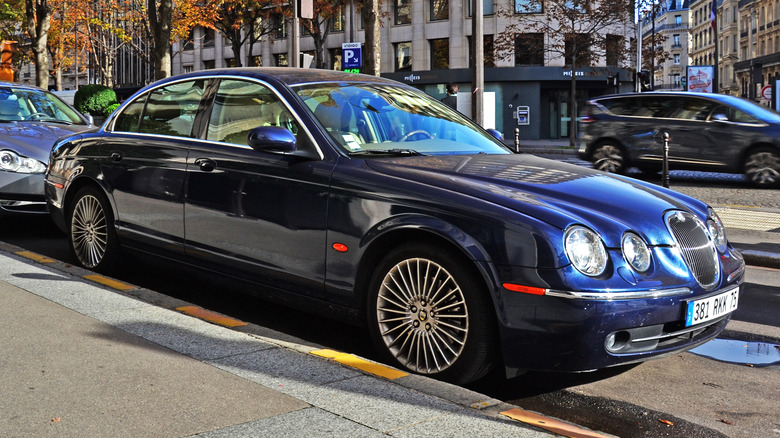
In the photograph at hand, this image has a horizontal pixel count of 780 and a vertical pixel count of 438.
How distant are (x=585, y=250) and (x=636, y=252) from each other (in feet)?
0.89

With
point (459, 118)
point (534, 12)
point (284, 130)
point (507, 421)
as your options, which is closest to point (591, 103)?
point (459, 118)

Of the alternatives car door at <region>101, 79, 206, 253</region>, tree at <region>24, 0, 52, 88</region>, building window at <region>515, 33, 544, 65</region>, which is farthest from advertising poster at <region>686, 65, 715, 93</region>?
car door at <region>101, 79, 206, 253</region>

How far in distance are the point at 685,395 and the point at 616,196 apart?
40.4 inches

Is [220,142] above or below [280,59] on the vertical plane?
below

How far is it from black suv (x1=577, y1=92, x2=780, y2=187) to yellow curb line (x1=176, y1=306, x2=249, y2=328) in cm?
1341

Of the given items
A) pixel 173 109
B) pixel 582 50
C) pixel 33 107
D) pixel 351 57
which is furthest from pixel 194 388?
pixel 582 50

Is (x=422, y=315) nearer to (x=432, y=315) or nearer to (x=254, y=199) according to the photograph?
(x=432, y=315)

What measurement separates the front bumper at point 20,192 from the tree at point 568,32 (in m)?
28.3

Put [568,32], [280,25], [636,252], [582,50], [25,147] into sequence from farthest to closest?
[280,25]
[582,50]
[568,32]
[25,147]
[636,252]

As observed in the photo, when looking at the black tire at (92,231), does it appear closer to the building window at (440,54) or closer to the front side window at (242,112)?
the front side window at (242,112)

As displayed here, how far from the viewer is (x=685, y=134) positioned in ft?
55.5

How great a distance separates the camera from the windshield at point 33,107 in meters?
10.1

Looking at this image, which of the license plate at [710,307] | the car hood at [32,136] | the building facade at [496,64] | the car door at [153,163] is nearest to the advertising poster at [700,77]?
the building facade at [496,64]

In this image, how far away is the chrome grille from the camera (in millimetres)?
4270
